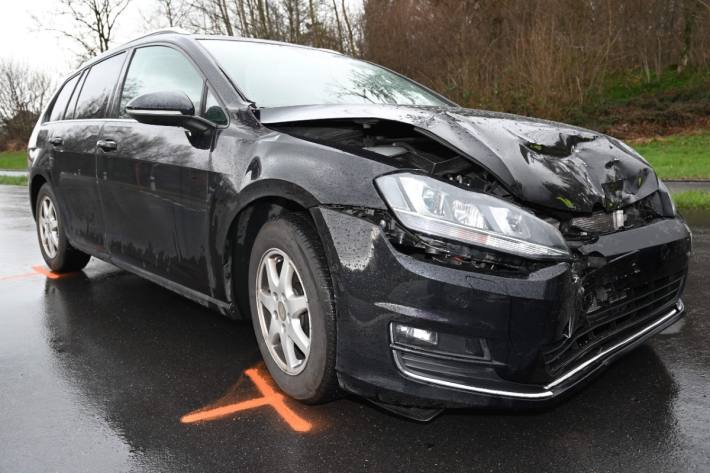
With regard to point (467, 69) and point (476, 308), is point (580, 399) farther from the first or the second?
point (467, 69)

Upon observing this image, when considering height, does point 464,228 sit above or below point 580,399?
above

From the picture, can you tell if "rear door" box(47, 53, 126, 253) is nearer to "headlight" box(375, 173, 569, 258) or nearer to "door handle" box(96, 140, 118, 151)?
"door handle" box(96, 140, 118, 151)

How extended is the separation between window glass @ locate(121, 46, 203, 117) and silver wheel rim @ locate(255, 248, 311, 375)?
1.02 metres

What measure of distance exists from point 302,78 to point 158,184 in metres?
0.98

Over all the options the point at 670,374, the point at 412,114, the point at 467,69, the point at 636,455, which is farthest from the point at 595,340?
the point at 467,69

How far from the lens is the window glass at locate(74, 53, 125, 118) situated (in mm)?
4082

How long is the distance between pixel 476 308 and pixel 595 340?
588 millimetres

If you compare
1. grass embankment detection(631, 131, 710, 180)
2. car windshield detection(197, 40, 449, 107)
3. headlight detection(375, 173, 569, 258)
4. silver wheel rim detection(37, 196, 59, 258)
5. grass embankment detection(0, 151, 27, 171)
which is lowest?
grass embankment detection(0, 151, 27, 171)

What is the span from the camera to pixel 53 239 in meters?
5.04

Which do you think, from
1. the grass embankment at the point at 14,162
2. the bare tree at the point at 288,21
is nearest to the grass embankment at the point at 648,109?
the bare tree at the point at 288,21

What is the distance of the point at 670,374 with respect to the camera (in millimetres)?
2805

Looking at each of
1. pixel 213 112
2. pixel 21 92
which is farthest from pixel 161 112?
pixel 21 92

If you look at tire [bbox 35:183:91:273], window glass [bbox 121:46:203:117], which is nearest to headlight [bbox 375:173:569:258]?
window glass [bbox 121:46:203:117]

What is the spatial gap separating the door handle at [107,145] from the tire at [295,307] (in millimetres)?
1525
